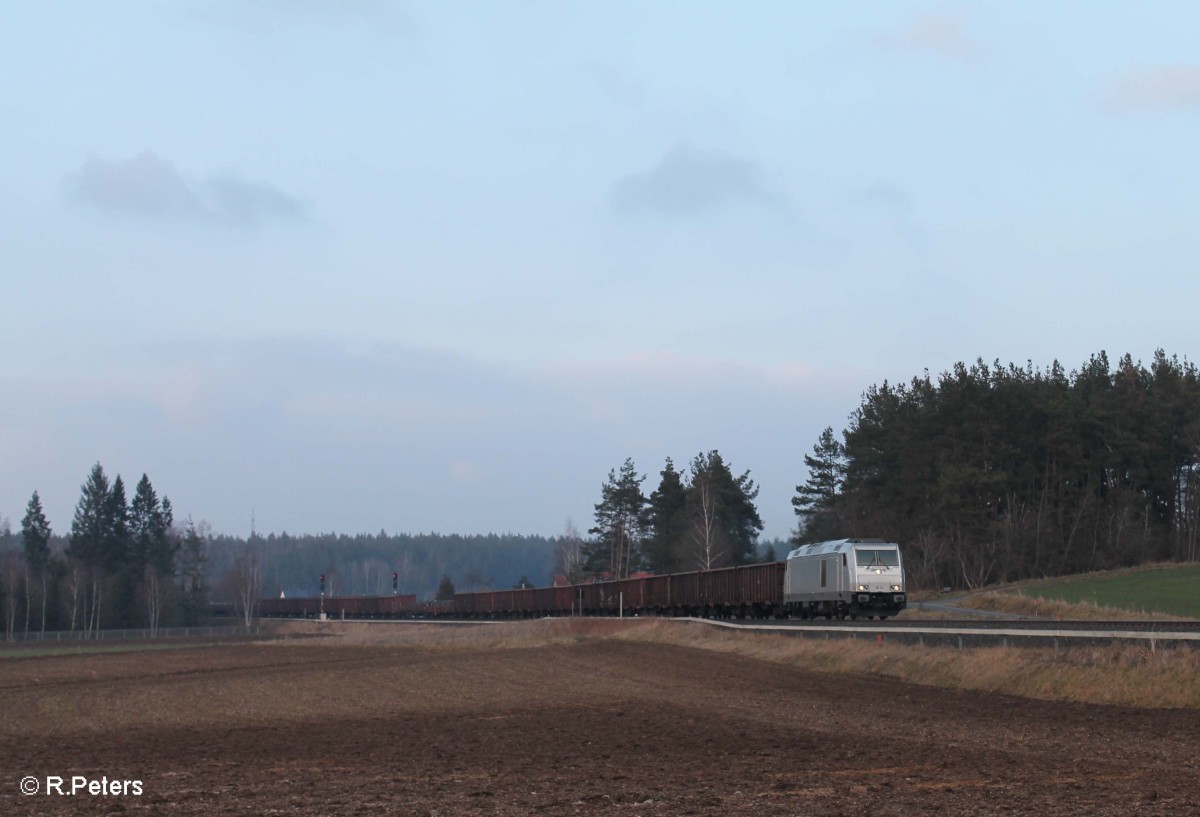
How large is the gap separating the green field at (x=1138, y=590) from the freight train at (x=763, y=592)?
10799 mm

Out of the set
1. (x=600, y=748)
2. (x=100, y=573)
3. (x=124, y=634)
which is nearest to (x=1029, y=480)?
(x=600, y=748)

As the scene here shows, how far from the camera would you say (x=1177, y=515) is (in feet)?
281

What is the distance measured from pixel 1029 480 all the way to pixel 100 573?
9605 cm

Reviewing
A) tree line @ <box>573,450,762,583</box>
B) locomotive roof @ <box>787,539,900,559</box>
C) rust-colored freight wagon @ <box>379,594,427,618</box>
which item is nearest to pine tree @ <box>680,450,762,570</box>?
tree line @ <box>573,450,762,583</box>

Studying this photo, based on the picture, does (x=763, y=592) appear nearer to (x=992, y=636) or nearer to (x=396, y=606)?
(x=992, y=636)

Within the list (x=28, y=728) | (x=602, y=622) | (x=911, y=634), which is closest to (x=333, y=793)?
(x=28, y=728)

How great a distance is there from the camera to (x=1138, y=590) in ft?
193

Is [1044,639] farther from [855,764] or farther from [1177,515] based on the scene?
[1177,515]

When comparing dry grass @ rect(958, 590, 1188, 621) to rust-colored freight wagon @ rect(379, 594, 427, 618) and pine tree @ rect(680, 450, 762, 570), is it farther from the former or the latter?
rust-colored freight wagon @ rect(379, 594, 427, 618)

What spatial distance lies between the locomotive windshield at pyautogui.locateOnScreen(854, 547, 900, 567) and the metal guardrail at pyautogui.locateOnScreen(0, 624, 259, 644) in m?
70.7

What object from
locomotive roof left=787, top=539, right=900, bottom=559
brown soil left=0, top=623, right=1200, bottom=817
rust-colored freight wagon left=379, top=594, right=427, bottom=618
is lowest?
rust-colored freight wagon left=379, top=594, right=427, bottom=618

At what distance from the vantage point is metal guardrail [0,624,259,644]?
102m

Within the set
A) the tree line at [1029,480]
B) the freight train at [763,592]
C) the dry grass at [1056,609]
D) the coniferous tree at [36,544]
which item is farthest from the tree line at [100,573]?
the dry grass at [1056,609]

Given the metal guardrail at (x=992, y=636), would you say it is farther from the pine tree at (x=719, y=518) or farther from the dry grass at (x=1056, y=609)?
the pine tree at (x=719, y=518)
